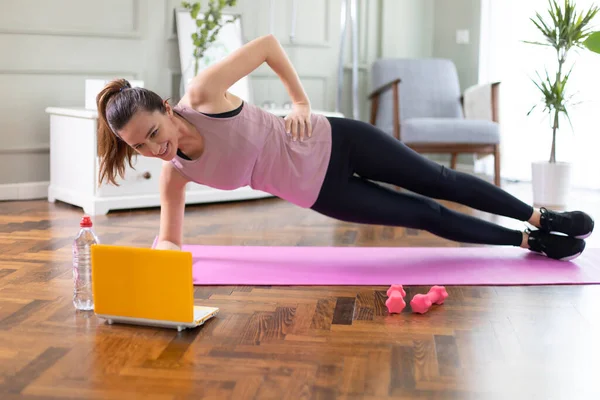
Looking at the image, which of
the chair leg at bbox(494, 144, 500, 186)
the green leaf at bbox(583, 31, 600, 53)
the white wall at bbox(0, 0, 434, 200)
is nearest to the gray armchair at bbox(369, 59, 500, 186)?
the chair leg at bbox(494, 144, 500, 186)

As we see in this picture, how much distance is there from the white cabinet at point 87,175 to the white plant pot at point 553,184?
1770mm

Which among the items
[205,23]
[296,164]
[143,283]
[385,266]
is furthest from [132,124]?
[205,23]

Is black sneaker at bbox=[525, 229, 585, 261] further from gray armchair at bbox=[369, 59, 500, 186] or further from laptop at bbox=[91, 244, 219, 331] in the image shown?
gray armchair at bbox=[369, 59, 500, 186]

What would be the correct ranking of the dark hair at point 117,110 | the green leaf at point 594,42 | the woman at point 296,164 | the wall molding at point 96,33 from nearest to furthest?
the green leaf at point 594,42 < the dark hair at point 117,110 < the woman at point 296,164 < the wall molding at point 96,33

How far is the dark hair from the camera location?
2021 millimetres

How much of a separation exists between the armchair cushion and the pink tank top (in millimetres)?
2115

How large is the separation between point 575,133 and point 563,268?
237 cm

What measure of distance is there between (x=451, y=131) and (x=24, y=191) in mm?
2449

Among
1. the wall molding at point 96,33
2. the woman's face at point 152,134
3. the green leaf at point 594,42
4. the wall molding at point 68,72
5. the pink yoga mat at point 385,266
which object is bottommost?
the pink yoga mat at point 385,266

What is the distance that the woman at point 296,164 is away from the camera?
2.30m

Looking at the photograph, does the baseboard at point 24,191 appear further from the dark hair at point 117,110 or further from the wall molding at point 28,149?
the dark hair at point 117,110

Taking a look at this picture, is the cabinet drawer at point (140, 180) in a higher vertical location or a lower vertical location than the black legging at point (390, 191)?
lower

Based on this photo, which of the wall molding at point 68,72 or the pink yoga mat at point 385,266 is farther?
the wall molding at point 68,72

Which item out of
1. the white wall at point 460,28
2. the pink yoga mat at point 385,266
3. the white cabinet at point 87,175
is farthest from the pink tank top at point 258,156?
the white wall at point 460,28
